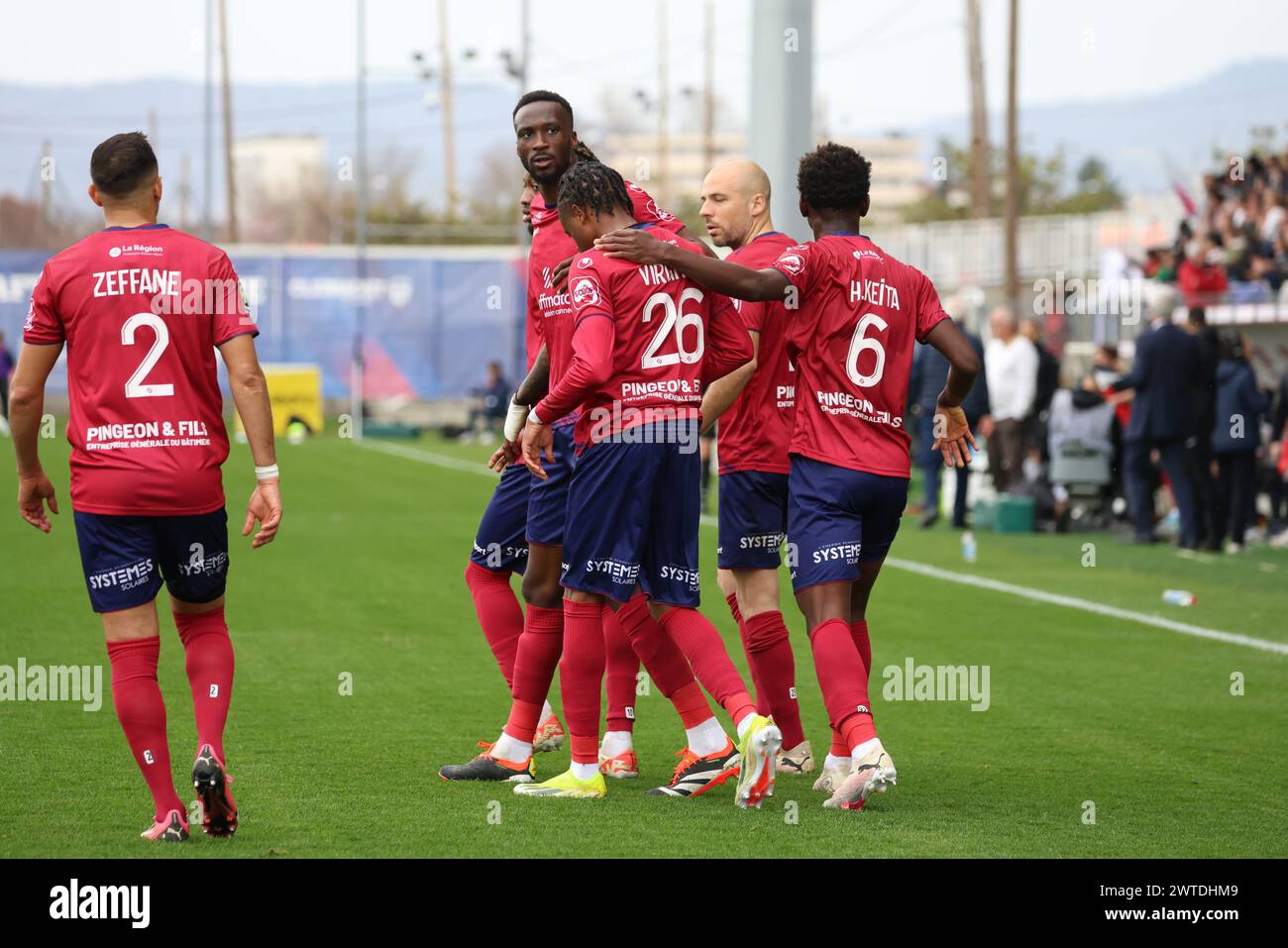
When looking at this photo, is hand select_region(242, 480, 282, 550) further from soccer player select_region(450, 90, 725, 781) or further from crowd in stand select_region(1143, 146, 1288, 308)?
crowd in stand select_region(1143, 146, 1288, 308)

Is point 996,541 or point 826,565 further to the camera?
point 996,541

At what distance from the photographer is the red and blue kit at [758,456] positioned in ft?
23.1

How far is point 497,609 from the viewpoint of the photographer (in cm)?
754

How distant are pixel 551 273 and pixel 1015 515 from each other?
41.2 ft

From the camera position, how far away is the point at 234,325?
5.73m

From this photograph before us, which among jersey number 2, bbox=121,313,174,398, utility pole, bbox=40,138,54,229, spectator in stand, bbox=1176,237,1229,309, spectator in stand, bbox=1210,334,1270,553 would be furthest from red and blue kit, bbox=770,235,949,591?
spectator in stand, bbox=1176,237,1229,309

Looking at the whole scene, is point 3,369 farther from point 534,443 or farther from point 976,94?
point 534,443

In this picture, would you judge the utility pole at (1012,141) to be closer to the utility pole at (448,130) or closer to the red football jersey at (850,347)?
the red football jersey at (850,347)

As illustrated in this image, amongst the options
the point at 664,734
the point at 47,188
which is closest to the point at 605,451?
the point at 664,734

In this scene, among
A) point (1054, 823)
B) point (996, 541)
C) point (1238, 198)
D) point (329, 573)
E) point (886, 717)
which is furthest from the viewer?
point (1238, 198)

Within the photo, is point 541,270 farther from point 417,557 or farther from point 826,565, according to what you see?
point 417,557

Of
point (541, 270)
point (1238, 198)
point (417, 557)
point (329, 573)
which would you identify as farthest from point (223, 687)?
point (1238, 198)

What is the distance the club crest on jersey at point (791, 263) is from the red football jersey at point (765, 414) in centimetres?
54

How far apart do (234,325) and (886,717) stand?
402 centimetres
